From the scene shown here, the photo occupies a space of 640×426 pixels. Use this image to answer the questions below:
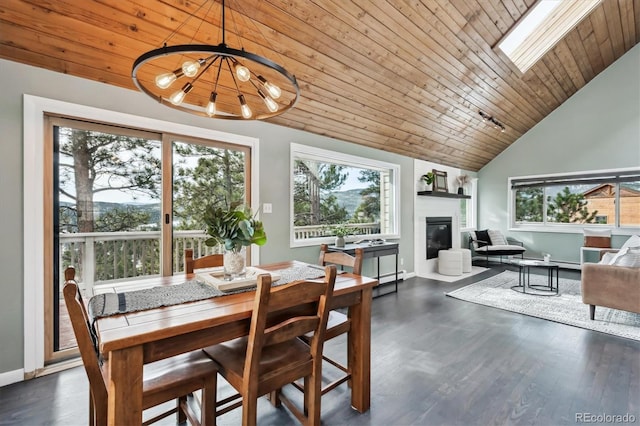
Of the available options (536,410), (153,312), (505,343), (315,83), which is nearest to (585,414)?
(536,410)

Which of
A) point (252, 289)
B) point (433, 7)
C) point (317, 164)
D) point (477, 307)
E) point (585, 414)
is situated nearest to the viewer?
point (252, 289)

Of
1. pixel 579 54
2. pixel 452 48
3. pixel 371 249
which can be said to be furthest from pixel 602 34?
pixel 371 249

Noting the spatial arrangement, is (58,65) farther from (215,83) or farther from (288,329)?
(288,329)

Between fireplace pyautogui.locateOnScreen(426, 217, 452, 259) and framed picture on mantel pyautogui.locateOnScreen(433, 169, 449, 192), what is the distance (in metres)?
0.60

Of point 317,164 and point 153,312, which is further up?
point 317,164

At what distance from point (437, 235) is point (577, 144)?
11.3 feet

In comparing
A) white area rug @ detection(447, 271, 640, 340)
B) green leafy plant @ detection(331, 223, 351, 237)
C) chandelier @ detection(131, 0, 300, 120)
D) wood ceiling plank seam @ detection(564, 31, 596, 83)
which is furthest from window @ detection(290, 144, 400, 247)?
wood ceiling plank seam @ detection(564, 31, 596, 83)

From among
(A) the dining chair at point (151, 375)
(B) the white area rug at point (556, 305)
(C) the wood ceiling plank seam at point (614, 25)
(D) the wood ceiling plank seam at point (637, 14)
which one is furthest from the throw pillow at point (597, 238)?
(A) the dining chair at point (151, 375)

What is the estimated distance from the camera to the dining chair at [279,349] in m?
1.30

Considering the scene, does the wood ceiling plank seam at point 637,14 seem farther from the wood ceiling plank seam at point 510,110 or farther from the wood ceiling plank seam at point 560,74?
the wood ceiling plank seam at point 510,110

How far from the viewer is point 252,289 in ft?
5.59

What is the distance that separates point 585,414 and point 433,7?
344 centimetres

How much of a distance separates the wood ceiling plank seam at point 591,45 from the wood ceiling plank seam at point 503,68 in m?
0.91

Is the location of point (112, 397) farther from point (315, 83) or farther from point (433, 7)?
point (433, 7)
